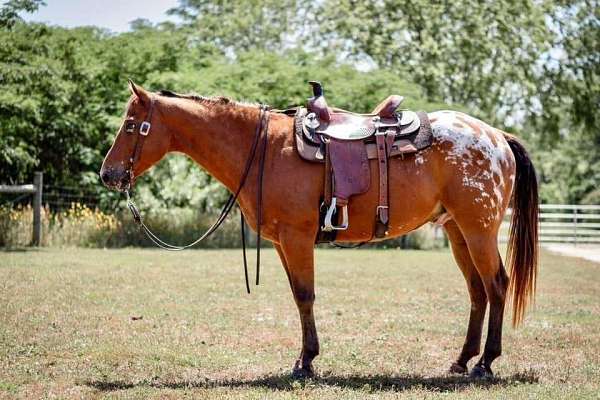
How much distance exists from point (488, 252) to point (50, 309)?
5.64 metres

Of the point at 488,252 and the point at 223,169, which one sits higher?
the point at 223,169

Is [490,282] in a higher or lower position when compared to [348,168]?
lower

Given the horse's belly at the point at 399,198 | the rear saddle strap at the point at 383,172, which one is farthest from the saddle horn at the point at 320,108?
the horse's belly at the point at 399,198

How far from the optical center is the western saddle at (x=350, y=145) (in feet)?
Answer: 20.5

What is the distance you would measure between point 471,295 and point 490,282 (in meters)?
0.45

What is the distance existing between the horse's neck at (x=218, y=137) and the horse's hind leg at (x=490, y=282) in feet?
6.85

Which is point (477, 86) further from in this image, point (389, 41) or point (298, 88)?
point (298, 88)

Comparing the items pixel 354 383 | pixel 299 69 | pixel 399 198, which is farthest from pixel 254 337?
pixel 299 69

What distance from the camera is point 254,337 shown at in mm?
7953

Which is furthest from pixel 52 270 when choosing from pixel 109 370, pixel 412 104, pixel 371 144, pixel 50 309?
pixel 412 104

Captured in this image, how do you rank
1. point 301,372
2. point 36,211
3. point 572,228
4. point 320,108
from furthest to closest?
point 572,228 → point 36,211 → point 320,108 → point 301,372

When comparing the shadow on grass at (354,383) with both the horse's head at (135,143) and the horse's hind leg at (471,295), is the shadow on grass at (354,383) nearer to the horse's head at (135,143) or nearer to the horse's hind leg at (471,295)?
the horse's hind leg at (471,295)

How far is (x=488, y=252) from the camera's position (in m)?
6.41

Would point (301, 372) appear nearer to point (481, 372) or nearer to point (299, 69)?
point (481, 372)
